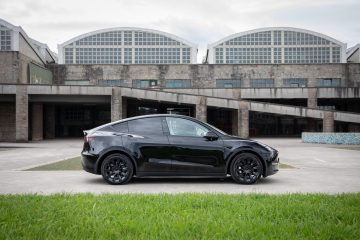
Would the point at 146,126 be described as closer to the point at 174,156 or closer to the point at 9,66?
the point at 174,156

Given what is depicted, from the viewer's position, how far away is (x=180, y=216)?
4816 millimetres

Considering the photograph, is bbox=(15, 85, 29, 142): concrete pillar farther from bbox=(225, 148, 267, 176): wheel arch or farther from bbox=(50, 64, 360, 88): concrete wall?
bbox=(225, 148, 267, 176): wheel arch

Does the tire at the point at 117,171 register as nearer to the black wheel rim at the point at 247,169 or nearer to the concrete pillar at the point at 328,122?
the black wheel rim at the point at 247,169

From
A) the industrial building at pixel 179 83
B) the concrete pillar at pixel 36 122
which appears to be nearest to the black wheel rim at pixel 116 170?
the industrial building at pixel 179 83

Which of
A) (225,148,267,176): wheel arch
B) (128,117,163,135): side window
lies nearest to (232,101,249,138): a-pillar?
(225,148,267,176): wheel arch

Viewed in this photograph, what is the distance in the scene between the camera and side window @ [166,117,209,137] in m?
8.50

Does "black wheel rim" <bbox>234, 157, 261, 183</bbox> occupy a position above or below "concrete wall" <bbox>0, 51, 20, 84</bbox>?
below

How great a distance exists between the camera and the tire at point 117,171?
8.30m

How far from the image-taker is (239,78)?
147 ft

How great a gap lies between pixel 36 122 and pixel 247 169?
29.8m

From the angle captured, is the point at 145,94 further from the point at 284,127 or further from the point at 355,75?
the point at 355,75

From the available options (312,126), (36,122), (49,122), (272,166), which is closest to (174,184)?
(272,166)

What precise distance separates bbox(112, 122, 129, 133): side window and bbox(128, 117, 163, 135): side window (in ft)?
0.31

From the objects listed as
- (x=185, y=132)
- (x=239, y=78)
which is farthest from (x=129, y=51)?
(x=185, y=132)
